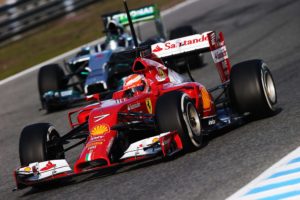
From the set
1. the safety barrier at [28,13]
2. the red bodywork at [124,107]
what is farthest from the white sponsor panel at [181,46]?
the safety barrier at [28,13]

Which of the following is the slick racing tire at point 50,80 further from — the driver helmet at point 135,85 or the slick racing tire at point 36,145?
the slick racing tire at point 36,145

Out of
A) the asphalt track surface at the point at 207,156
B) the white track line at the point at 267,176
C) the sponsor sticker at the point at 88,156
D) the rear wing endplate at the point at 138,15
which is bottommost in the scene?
the white track line at the point at 267,176

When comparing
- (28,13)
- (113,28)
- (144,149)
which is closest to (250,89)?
(144,149)

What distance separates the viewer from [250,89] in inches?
378

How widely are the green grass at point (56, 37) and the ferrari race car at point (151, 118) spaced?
12830 millimetres

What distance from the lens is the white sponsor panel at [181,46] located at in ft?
34.1

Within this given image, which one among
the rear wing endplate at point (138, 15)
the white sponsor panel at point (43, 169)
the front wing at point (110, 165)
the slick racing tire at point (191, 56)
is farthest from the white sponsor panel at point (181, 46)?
the rear wing endplate at point (138, 15)

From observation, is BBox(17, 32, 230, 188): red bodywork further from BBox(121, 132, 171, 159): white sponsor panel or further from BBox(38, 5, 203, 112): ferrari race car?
BBox(38, 5, 203, 112): ferrari race car

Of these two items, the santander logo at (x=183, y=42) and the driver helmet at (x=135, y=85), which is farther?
the santander logo at (x=183, y=42)

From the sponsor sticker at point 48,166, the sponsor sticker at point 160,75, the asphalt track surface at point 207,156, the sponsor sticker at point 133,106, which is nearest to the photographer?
the asphalt track surface at point 207,156

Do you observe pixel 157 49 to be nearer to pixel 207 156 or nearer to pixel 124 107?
pixel 124 107

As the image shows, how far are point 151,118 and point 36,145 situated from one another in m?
1.30

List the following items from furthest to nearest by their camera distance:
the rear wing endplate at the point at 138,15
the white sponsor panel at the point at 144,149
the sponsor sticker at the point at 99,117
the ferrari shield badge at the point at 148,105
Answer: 1. the rear wing endplate at the point at 138,15
2. the ferrari shield badge at the point at 148,105
3. the sponsor sticker at the point at 99,117
4. the white sponsor panel at the point at 144,149

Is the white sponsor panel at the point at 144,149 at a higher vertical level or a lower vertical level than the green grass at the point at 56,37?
lower
